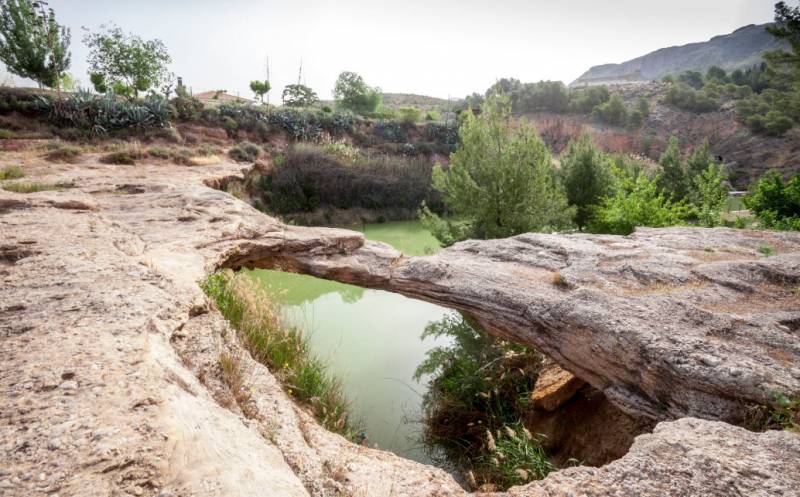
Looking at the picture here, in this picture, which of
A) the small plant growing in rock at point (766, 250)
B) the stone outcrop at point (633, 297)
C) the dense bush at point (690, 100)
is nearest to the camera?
the stone outcrop at point (633, 297)

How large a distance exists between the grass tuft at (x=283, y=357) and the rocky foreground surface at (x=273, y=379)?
0.54 meters

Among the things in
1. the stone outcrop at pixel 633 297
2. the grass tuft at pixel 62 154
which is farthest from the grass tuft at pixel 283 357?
the grass tuft at pixel 62 154

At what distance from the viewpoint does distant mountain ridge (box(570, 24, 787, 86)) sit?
70.3 metres

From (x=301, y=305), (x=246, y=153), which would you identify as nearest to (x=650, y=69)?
(x=246, y=153)

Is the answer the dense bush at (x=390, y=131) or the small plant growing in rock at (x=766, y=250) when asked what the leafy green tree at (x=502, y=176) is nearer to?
the small plant growing in rock at (x=766, y=250)

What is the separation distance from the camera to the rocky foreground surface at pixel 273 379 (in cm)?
182

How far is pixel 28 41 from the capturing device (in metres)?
20.3

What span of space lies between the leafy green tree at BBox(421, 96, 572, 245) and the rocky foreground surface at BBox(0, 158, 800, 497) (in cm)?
332

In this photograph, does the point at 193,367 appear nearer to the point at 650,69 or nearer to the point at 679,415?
the point at 679,415

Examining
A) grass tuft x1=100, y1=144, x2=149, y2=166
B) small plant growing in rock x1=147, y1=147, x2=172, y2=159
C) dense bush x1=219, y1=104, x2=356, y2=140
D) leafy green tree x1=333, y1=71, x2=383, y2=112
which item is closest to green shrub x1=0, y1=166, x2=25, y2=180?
grass tuft x1=100, y1=144, x2=149, y2=166

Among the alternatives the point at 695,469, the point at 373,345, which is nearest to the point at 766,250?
the point at 695,469

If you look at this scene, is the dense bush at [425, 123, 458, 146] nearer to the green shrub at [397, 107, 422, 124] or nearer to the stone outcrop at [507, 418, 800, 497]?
the green shrub at [397, 107, 422, 124]

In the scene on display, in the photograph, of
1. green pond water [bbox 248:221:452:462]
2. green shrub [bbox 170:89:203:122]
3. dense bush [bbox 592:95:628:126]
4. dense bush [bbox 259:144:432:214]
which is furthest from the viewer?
dense bush [bbox 592:95:628:126]

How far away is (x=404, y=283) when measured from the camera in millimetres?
5203
